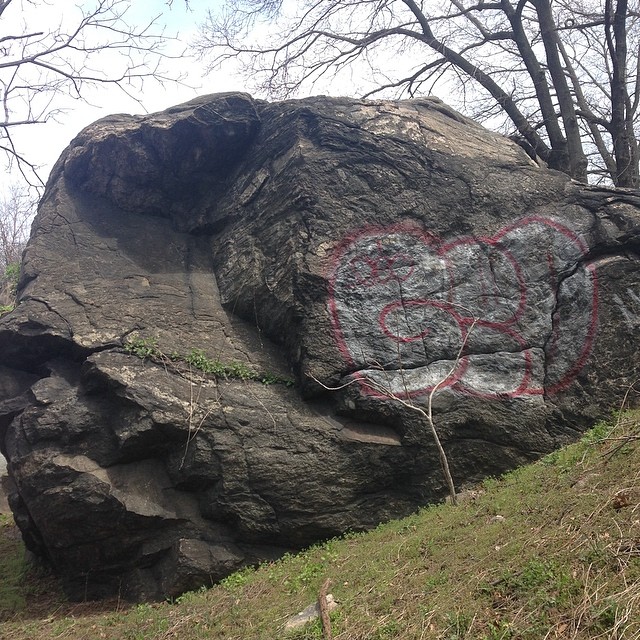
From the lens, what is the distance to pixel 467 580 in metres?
3.49

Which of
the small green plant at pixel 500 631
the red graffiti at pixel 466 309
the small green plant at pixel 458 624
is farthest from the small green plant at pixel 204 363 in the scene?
the small green plant at pixel 500 631

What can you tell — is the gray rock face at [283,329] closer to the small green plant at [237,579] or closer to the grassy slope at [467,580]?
the small green plant at [237,579]

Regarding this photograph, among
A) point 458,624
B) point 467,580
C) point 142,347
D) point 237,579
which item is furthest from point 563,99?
point 458,624

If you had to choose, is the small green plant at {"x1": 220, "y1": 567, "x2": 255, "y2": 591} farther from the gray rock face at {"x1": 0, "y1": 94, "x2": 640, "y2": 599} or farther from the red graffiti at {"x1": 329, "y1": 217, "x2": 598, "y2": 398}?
the red graffiti at {"x1": 329, "y1": 217, "x2": 598, "y2": 398}

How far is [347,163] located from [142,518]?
467 centimetres

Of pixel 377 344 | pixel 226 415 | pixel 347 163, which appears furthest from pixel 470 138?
pixel 226 415

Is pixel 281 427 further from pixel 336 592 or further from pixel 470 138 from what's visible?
pixel 470 138

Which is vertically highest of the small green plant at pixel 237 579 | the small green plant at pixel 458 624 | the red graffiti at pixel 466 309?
the red graffiti at pixel 466 309

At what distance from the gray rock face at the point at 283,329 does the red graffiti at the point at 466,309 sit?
2 centimetres

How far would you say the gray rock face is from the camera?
547cm

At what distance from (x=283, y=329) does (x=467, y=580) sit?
142 inches

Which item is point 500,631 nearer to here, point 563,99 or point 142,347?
point 142,347

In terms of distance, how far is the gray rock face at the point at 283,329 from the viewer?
5.47 meters

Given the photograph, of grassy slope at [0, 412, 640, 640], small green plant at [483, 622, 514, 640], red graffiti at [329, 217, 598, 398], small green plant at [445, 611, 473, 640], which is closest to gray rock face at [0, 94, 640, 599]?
red graffiti at [329, 217, 598, 398]
